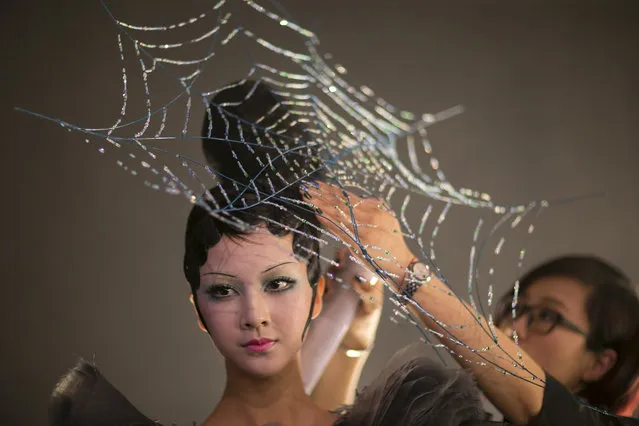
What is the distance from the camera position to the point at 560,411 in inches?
37.1

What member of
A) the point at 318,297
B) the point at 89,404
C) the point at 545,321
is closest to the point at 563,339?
the point at 545,321

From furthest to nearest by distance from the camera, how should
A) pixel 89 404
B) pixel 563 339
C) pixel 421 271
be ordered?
1. pixel 563 339
2. pixel 421 271
3. pixel 89 404

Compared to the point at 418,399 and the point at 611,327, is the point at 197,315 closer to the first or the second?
the point at 418,399

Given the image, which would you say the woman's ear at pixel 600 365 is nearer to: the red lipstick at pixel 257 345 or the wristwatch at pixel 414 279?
the wristwatch at pixel 414 279

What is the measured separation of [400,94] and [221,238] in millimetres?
497

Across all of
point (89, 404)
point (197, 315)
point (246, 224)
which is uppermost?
point (246, 224)

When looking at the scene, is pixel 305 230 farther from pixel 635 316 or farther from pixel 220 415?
pixel 635 316

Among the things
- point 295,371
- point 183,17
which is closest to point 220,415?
point 295,371

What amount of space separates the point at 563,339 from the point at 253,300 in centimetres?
51

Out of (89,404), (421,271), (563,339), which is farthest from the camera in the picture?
(563,339)

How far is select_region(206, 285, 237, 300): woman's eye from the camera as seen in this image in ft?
2.85

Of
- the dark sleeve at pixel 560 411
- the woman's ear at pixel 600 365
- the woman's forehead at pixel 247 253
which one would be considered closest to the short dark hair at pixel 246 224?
the woman's forehead at pixel 247 253

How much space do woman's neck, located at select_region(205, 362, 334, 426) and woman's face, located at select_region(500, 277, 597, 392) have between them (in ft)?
1.27

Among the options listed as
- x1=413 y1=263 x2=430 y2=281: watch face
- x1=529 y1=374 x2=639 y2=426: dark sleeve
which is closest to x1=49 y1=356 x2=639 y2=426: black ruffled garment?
x1=529 y1=374 x2=639 y2=426: dark sleeve
